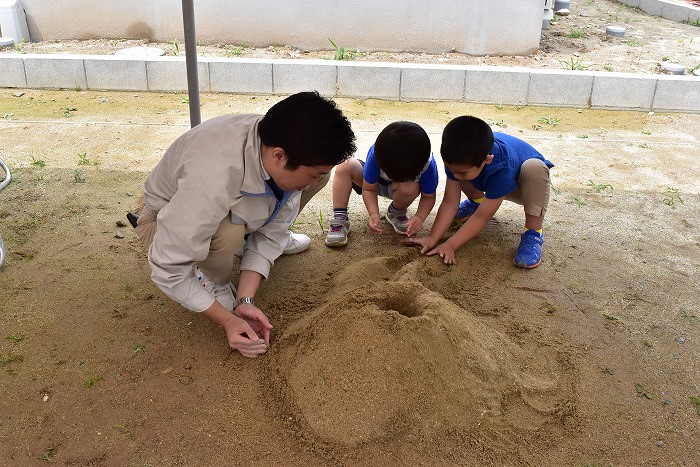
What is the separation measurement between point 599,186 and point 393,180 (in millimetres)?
1677

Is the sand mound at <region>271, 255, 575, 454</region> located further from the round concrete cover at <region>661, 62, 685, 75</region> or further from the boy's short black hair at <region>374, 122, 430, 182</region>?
the round concrete cover at <region>661, 62, 685, 75</region>

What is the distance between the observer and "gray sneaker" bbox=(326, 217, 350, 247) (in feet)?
9.14

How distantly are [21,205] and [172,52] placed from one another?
9.70 ft

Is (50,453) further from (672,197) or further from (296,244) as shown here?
(672,197)

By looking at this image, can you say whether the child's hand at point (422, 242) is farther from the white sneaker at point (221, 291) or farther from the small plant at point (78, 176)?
the small plant at point (78, 176)

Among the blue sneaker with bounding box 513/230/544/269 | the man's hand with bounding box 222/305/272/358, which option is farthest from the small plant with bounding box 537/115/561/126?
the man's hand with bounding box 222/305/272/358

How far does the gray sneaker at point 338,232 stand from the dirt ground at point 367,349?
4cm

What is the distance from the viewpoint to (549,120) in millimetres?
4707

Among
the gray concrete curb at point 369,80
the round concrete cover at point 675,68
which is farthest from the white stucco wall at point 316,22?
the round concrete cover at point 675,68

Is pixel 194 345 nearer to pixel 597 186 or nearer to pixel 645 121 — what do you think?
pixel 597 186

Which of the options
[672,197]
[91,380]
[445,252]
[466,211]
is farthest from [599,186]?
[91,380]

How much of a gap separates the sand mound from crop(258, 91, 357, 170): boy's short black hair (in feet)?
1.88

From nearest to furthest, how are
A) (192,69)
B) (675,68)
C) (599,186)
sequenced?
(192,69)
(599,186)
(675,68)

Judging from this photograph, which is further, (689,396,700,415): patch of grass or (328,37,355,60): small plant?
(328,37,355,60): small plant
